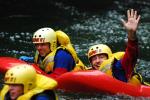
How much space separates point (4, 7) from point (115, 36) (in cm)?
670

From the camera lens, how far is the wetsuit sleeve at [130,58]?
28.5ft

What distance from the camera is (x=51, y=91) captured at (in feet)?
22.4

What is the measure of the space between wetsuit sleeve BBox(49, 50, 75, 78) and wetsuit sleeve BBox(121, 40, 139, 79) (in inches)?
47.9

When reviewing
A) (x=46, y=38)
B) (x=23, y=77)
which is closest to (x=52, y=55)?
(x=46, y=38)

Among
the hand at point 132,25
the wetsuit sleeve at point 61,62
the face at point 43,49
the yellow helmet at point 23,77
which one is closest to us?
the yellow helmet at point 23,77

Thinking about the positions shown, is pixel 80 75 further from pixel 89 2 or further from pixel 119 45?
pixel 89 2

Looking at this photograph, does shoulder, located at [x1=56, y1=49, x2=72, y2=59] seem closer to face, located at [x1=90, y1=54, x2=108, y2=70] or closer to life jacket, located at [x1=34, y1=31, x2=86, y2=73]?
life jacket, located at [x1=34, y1=31, x2=86, y2=73]

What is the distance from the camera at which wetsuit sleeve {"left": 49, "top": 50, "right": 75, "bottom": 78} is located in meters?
9.78

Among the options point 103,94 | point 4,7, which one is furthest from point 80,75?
point 4,7

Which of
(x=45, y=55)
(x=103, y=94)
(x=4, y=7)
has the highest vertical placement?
(x=4, y=7)

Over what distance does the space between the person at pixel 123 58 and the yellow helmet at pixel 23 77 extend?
8.11ft

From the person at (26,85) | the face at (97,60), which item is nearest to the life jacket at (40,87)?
the person at (26,85)

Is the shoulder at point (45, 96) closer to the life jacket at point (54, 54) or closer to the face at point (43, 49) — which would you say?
the life jacket at point (54, 54)

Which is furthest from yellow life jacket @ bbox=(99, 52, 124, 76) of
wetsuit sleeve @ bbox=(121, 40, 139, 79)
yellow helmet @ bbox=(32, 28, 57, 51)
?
yellow helmet @ bbox=(32, 28, 57, 51)
